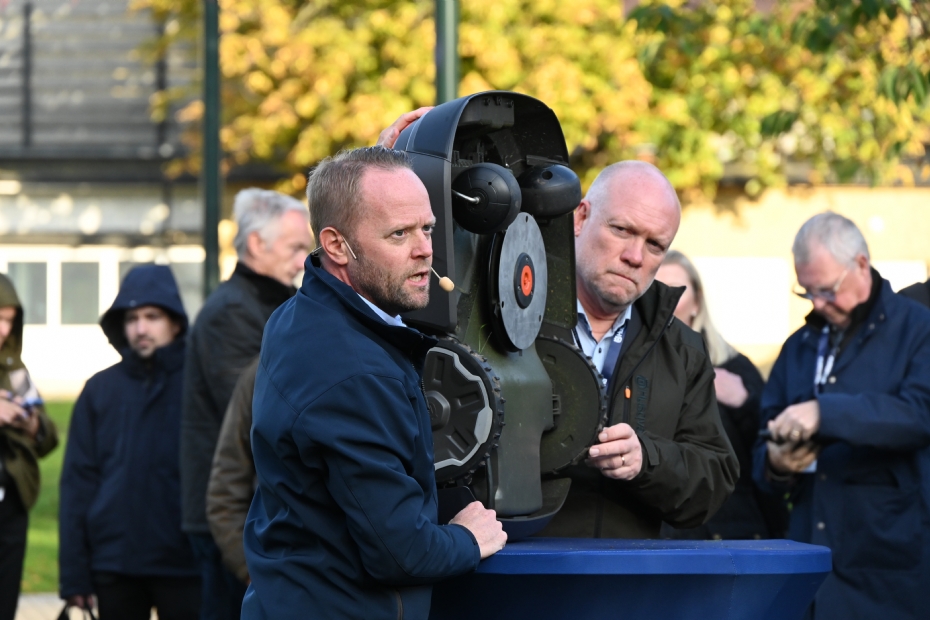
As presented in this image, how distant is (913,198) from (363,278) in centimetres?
1972

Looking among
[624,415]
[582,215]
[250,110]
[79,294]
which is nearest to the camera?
[624,415]

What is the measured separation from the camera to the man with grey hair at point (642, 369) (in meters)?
3.14

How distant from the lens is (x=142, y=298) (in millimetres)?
5508

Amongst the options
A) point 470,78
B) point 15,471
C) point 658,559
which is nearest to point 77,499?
point 15,471

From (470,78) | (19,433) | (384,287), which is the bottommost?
(19,433)

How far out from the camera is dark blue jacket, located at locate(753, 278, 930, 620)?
4336mm

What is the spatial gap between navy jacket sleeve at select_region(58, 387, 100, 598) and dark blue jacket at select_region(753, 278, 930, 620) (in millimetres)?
2819

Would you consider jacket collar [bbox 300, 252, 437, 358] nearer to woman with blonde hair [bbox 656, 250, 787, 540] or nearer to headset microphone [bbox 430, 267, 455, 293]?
headset microphone [bbox 430, 267, 455, 293]

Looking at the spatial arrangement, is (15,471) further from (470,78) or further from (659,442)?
(470,78)

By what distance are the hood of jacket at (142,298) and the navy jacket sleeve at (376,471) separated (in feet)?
11.4

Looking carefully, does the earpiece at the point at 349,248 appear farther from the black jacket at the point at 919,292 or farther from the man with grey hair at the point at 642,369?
the black jacket at the point at 919,292

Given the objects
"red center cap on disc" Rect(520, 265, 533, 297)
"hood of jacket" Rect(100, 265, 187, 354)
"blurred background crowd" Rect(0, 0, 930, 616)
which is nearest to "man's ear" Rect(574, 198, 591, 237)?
"red center cap on disc" Rect(520, 265, 533, 297)

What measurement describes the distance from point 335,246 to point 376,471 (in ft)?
1.39

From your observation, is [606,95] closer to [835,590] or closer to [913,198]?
[913,198]
